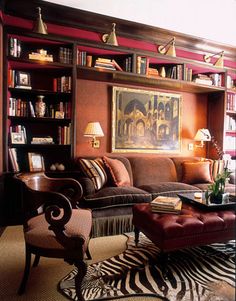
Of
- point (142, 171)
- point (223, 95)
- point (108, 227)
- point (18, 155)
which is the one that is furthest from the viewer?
point (223, 95)

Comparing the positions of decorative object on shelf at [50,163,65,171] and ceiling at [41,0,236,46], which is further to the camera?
decorative object on shelf at [50,163,65,171]

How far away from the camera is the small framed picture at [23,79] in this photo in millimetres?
2943

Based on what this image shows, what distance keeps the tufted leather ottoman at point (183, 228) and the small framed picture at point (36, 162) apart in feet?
5.52

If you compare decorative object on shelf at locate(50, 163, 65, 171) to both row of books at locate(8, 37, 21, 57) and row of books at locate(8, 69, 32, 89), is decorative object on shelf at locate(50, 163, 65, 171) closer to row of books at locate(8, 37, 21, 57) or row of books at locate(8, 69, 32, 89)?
row of books at locate(8, 69, 32, 89)

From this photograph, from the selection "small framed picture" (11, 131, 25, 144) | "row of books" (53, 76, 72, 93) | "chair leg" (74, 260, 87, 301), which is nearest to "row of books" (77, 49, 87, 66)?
"row of books" (53, 76, 72, 93)

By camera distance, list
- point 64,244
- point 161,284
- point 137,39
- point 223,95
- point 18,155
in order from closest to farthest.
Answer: point 64,244 < point 161,284 < point 18,155 < point 137,39 < point 223,95

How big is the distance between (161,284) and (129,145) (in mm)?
2268

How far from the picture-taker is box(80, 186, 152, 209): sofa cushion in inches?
101

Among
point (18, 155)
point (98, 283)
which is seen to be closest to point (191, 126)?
point (18, 155)

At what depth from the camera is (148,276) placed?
1790 mm

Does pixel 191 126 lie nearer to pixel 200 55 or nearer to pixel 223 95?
pixel 223 95

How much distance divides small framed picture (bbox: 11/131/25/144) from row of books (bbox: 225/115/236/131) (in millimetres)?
3338

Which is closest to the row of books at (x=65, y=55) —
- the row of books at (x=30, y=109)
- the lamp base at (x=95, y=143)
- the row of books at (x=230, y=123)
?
the row of books at (x=30, y=109)

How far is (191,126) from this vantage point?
4.17 m
